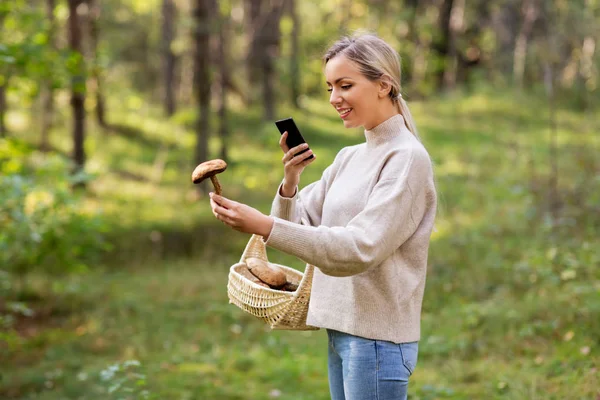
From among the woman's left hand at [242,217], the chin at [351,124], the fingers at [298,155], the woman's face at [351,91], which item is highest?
the woman's face at [351,91]

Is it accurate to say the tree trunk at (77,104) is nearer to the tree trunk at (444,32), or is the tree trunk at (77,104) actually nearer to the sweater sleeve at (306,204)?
the sweater sleeve at (306,204)

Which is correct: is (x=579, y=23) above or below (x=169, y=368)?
above

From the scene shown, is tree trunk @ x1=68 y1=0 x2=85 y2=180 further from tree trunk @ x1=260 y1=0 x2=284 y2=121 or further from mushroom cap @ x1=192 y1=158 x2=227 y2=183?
mushroom cap @ x1=192 y1=158 x2=227 y2=183

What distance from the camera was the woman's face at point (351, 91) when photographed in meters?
2.47

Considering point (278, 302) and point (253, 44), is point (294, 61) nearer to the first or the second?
point (253, 44)

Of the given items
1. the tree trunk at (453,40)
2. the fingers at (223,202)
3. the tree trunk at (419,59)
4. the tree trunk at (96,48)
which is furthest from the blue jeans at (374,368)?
the tree trunk at (419,59)

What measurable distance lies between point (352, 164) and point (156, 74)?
112ft

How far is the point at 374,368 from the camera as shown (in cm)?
244

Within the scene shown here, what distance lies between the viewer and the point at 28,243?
23.8ft

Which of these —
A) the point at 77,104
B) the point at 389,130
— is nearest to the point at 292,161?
the point at 389,130

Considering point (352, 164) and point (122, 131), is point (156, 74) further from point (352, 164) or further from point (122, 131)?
point (352, 164)

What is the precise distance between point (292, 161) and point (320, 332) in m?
5.27

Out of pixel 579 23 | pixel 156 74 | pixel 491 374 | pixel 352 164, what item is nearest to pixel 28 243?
pixel 491 374

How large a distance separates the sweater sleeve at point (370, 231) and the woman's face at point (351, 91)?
26 centimetres
